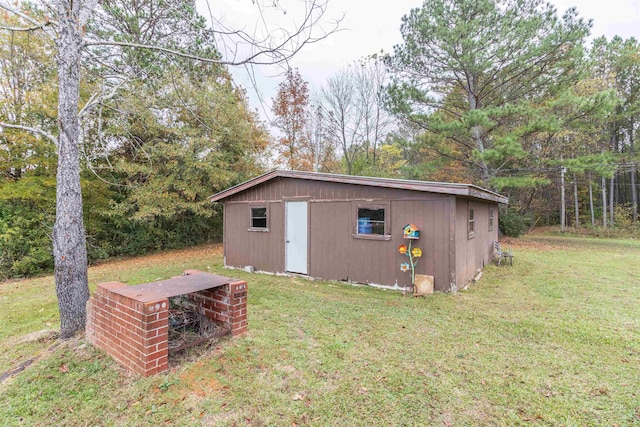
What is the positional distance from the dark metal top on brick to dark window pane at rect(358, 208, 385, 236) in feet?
11.3

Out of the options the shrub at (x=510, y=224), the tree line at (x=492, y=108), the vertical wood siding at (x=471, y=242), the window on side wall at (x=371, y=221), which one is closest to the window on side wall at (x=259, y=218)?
the window on side wall at (x=371, y=221)

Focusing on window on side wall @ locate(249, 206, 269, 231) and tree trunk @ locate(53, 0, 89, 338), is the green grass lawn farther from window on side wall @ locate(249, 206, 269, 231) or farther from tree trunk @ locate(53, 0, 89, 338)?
window on side wall @ locate(249, 206, 269, 231)

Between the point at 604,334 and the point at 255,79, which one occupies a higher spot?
the point at 255,79

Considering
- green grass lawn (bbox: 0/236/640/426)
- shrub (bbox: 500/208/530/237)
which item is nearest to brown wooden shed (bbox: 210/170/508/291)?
green grass lawn (bbox: 0/236/640/426)

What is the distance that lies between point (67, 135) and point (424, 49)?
12.8 meters

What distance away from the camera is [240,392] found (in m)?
2.36

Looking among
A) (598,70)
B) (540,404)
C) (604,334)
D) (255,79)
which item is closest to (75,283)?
(255,79)

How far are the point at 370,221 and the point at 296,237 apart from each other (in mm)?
1875

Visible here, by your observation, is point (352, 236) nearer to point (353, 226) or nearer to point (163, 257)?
point (353, 226)

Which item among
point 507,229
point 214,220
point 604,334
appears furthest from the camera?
point 507,229

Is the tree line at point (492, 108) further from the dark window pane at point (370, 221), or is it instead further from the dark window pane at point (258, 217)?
the dark window pane at point (370, 221)

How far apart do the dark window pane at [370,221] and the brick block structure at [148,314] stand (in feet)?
11.0

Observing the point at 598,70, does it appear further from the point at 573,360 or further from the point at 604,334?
the point at 573,360

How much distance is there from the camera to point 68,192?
3062 mm
